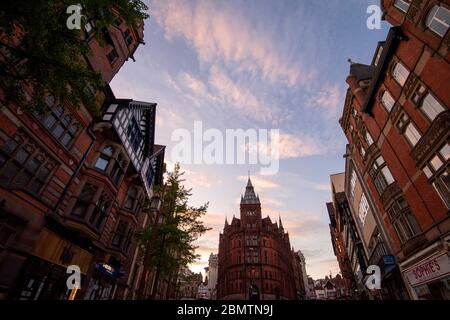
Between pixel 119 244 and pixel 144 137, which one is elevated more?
pixel 144 137

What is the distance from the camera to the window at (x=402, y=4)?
15.3m

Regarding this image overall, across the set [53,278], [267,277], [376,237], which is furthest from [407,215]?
[267,277]

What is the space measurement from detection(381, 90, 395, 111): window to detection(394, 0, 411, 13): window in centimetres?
553

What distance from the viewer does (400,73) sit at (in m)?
16.4

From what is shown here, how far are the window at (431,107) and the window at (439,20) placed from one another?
3.34 m

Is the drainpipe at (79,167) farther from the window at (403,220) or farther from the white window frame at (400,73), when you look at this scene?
the window at (403,220)

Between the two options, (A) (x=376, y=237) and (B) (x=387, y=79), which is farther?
(A) (x=376, y=237)

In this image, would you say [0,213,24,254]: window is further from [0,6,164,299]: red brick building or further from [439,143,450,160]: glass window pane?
[439,143,450,160]: glass window pane

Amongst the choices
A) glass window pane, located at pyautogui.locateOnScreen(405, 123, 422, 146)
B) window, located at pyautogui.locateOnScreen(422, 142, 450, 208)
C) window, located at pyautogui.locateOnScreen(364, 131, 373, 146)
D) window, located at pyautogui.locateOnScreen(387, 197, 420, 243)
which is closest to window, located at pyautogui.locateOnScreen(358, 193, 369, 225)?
window, located at pyautogui.locateOnScreen(364, 131, 373, 146)

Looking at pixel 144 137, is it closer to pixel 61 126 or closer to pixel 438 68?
pixel 61 126

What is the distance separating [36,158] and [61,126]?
2.66 m

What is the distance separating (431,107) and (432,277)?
10.2 metres

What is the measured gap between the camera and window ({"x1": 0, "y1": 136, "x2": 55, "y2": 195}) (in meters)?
11.0
